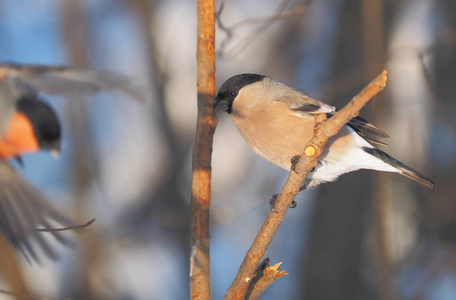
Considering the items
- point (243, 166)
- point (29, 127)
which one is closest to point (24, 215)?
point (29, 127)

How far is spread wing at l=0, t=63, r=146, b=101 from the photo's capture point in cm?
188

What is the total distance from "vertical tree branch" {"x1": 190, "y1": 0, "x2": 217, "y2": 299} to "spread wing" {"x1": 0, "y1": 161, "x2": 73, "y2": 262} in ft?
1.52

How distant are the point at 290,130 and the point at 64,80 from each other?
989 mm

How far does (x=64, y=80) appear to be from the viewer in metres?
2.12

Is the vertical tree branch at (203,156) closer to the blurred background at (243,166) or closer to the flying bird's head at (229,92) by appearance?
the flying bird's head at (229,92)

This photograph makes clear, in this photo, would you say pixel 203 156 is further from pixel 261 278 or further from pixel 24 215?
pixel 24 215

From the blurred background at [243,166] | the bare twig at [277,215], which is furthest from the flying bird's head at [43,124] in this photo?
the blurred background at [243,166]

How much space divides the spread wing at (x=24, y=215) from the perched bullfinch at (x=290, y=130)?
0.86 metres

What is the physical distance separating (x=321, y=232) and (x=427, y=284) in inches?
34.5

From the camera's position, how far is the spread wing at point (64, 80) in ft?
6.16

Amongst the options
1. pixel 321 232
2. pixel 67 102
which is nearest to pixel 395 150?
pixel 321 232

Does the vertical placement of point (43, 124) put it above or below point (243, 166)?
above

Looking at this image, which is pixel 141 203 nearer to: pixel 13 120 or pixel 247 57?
pixel 247 57

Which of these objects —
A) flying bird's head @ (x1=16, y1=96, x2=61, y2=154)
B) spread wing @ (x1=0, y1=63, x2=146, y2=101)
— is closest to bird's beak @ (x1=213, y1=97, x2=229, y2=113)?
spread wing @ (x1=0, y1=63, x2=146, y2=101)
